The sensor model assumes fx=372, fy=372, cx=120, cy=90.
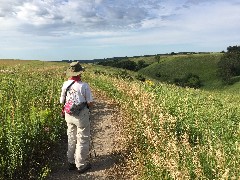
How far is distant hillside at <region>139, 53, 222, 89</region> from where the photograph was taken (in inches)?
4200

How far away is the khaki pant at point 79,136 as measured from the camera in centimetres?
836

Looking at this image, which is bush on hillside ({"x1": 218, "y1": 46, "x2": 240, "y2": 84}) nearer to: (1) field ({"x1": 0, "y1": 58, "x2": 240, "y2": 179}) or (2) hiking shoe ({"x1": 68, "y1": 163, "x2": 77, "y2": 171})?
(1) field ({"x1": 0, "y1": 58, "x2": 240, "y2": 179})

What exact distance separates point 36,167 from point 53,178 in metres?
0.44

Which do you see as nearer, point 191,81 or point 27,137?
point 27,137

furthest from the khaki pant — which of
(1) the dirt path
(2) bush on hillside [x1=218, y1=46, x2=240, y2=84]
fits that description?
(2) bush on hillside [x1=218, y1=46, x2=240, y2=84]

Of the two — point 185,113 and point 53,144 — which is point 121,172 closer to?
point 53,144

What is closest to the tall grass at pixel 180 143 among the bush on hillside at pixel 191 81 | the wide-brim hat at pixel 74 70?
the wide-brim hat at pixel 74 70

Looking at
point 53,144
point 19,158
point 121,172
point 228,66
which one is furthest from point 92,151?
point 228,66

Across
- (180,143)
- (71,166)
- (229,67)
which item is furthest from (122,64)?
(71,166)

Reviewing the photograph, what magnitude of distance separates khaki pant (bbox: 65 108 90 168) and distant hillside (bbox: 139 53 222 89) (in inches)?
3727

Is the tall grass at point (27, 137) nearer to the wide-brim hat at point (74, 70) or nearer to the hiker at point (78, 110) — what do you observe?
the hiker at point (78, 110)

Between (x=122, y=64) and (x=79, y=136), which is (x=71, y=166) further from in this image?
(x=122, y=64)

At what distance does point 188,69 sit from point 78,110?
360 feet

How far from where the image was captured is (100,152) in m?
9.50
